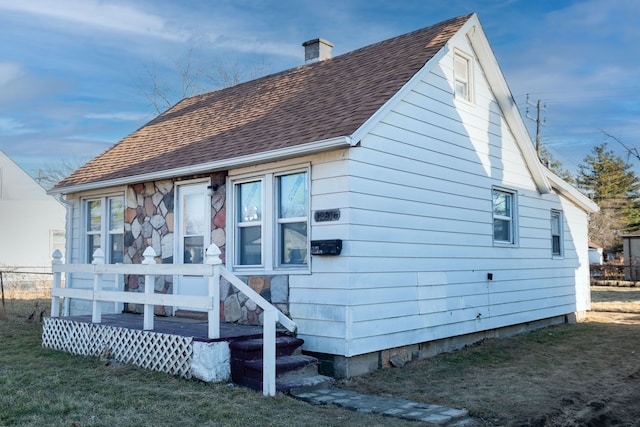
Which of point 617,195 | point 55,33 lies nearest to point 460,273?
point 55,33

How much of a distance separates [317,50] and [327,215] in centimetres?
602

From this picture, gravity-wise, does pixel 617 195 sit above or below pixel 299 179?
above

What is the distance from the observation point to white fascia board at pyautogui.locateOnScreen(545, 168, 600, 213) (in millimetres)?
12297

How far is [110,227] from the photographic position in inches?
429

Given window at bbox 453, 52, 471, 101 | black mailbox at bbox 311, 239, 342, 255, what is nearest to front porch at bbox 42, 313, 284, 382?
black mailbox at bbox 311, 239, 342, 255

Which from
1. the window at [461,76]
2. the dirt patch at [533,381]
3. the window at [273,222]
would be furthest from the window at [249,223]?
the window at [461,76]

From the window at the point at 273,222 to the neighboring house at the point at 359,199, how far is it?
2 centimetres

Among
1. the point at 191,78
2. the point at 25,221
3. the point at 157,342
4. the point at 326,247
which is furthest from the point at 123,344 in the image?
the point at 191,78

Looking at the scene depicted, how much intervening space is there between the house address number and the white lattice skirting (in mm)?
2108

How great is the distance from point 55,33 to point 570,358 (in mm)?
12101

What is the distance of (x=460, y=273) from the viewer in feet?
30.4

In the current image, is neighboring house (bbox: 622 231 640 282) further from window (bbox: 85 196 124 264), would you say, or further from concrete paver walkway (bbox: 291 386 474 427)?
concrete paver walkway (bbox: 291 386 474 427)

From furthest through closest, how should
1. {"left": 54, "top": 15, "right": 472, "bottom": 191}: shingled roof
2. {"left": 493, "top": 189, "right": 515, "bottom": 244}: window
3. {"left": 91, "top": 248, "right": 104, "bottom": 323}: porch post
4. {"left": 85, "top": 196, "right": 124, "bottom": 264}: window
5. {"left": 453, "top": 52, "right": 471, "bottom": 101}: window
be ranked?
{"left": 85, "top": 196, "right": 124, "bottom": 264}: window → {"left": 493, "top": 189, "right": 515, "bottom": 244}: window → {"left": 453, "top": 52, "right": 471, "bottom": 101}: window → {"left": 91, "top": 248, "right": 104, "bottom": 323}: porch post → {"left": 54, "top": 15, "right": 472, "bottom": 191}: shingled roof

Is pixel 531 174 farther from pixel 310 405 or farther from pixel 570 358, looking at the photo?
pixel 310 405
